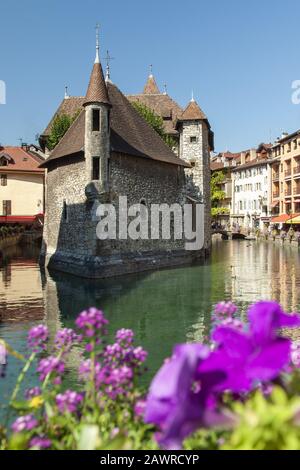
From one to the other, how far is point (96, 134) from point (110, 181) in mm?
2620

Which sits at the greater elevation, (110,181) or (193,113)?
(193,113)

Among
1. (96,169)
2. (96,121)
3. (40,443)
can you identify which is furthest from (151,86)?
(40,443)

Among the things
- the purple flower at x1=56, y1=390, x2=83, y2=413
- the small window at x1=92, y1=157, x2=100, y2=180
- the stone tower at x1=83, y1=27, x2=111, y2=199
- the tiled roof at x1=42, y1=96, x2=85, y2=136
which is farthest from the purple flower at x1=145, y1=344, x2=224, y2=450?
the tiled roof at x1=42, y1=96, x2=85, y2=136

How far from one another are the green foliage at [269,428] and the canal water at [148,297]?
640 cm

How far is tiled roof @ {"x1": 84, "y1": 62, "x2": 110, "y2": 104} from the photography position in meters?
23.1

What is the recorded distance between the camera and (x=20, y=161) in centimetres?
4941

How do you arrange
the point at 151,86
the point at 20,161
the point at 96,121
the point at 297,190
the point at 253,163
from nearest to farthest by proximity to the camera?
the point at 96,121
the point at 151,86
the point at 20,161
the point at 297,190
the point at 253,163

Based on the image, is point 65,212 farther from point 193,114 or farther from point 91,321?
point 91,321

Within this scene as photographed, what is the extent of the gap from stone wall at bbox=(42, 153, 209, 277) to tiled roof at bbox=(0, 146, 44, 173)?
1880 cm

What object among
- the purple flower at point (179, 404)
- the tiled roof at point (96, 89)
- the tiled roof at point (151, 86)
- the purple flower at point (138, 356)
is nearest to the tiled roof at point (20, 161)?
the tiled roof at point (151, 86)

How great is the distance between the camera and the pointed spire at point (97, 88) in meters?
23.1

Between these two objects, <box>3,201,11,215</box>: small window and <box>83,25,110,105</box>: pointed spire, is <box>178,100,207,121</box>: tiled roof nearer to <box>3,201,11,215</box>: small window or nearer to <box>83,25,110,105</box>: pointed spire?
<box>83,25,110,105</box>: pointed spire
